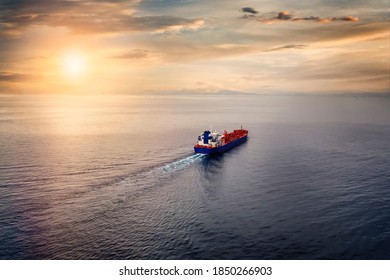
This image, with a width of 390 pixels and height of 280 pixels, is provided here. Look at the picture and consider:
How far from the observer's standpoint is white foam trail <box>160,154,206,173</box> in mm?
79488

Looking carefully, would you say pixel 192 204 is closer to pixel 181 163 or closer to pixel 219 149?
pixel 181 163

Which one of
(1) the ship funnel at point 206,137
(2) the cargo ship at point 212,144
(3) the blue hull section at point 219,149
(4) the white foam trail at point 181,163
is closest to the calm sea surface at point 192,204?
(4) the white foam trail at point 181,163

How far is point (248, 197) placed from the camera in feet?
201

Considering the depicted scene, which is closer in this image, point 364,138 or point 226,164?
point 226,164

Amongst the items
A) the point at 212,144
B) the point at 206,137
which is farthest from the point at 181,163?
→ the point at 212,144

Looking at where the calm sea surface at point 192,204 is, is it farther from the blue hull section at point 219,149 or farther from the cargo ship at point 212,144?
the cargo ship at point 212,144

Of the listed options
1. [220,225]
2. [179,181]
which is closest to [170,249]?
[220,225]

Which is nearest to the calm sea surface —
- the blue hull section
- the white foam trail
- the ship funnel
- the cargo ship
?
the white foam trail

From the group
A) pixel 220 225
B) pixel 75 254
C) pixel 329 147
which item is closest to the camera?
pixel 75 254
